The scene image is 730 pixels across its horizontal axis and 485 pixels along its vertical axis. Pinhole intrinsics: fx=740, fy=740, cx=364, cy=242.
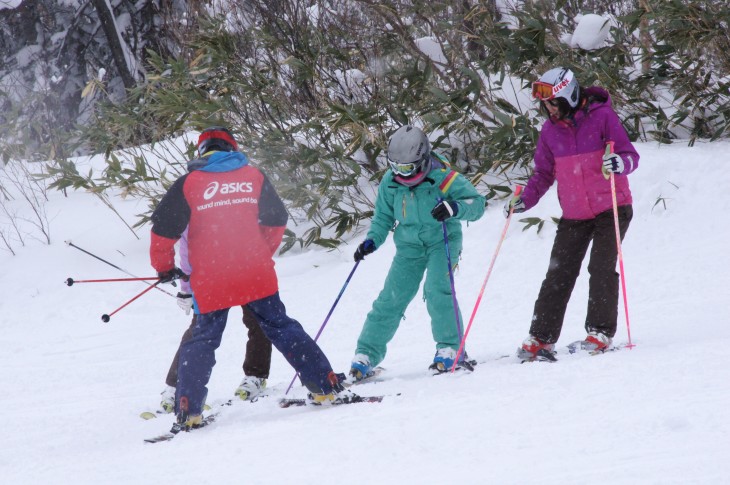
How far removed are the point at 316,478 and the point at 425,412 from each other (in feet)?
2.40

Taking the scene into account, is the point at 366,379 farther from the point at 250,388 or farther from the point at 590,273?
the point at 590,273

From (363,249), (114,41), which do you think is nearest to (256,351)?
(363,249)

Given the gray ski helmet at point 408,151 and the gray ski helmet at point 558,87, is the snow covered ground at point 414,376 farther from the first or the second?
the gray ski helmet at point 558,87

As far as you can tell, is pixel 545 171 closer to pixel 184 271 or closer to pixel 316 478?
pixel 184 271

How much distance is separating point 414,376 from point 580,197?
4.53ft

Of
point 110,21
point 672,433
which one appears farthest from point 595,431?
point 110,21

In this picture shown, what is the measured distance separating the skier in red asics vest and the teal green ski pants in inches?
29.2

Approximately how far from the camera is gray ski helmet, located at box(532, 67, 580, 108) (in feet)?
12.8

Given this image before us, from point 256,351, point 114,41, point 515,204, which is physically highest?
point 114,41

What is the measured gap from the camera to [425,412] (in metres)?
3.17

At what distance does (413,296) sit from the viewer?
4387 mm

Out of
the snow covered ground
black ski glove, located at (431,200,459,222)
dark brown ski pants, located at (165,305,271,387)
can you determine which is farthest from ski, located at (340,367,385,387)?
black ski glove, located at (431,200,459,222)

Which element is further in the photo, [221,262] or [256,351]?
[256,351]

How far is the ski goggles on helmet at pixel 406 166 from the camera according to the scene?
4.02m
